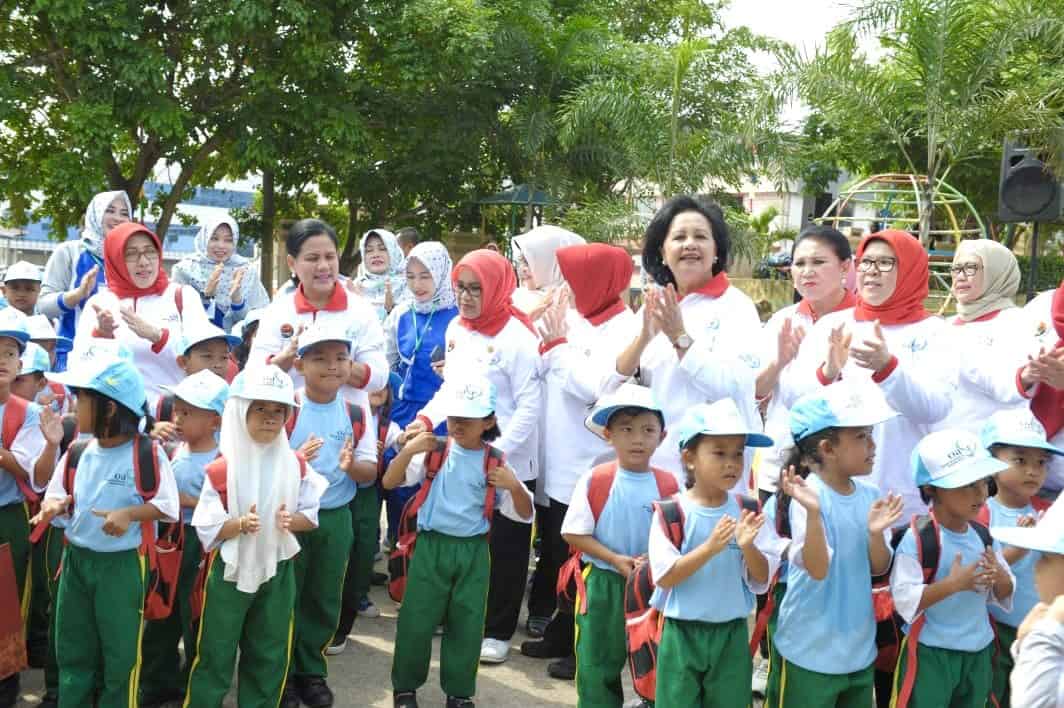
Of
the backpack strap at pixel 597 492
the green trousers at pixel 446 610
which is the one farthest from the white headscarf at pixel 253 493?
the backpack strap at pixel 597 492

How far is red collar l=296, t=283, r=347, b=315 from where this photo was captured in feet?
16.5

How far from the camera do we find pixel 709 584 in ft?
11.2

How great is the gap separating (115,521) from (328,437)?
1.01 meters

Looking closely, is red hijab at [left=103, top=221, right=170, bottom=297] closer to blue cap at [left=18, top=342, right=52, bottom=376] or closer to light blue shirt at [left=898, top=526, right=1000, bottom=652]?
blue cap at [left=18, top=342, right=52, bottom=376]

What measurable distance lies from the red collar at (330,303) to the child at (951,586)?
8.96ft

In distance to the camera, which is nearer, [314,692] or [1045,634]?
[1045,634]

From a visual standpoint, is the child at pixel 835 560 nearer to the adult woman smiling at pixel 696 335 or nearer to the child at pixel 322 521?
the adult woman smiling at pixel 696 335

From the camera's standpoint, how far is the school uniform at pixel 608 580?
3.88 meters

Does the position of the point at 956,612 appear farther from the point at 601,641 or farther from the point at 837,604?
the point at 601,641

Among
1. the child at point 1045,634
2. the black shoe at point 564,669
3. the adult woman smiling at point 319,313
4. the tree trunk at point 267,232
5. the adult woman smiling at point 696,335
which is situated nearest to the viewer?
the child at point 1045,634

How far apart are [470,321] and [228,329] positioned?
6.97 feet

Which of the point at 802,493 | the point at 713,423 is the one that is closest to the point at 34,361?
the point at 713,423

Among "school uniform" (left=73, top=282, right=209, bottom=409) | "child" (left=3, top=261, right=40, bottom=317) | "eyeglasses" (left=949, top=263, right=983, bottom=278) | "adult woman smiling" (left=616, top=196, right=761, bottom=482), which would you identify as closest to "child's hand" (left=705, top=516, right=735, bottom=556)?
"adult woman smiling" (left=616, top=196, right=761, bottom=482)

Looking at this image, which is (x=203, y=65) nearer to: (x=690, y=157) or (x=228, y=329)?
(x=690, y=157)
